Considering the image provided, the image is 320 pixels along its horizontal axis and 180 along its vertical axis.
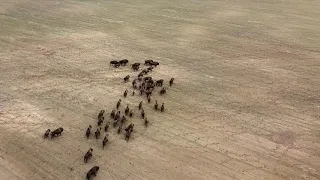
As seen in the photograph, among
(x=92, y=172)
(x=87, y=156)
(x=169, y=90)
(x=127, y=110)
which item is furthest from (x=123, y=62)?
(x=92, y=172)

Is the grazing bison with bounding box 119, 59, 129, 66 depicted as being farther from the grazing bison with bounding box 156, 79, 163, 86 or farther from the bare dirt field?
the grazing bison with bounding box 156, 79, 163, 86

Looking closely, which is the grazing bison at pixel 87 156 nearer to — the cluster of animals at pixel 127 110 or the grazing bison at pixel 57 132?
the cluster of animals at pixel 127 110

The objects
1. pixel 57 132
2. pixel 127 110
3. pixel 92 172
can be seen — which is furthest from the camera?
pixel 127 110

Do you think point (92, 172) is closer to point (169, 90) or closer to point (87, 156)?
point (87, 156)

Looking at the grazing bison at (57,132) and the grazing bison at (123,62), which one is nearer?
the grazing bison at (57,132)

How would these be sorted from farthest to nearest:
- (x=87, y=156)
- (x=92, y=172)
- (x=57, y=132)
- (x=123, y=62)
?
1. (x=123, y=62)
2. (x=57, y=132)
3. (x=87, y=156)
4. (x=92, y=172)

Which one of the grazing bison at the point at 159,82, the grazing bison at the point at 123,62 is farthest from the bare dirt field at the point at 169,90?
the grazing bison at the point at 159,82

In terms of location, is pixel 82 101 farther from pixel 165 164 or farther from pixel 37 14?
pixel 37 14

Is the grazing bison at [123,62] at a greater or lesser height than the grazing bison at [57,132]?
greater

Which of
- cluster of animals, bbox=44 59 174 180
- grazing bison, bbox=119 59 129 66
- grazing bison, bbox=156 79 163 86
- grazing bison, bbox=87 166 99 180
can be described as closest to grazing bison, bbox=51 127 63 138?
cluster of animals, bbox=44 59 174 180
